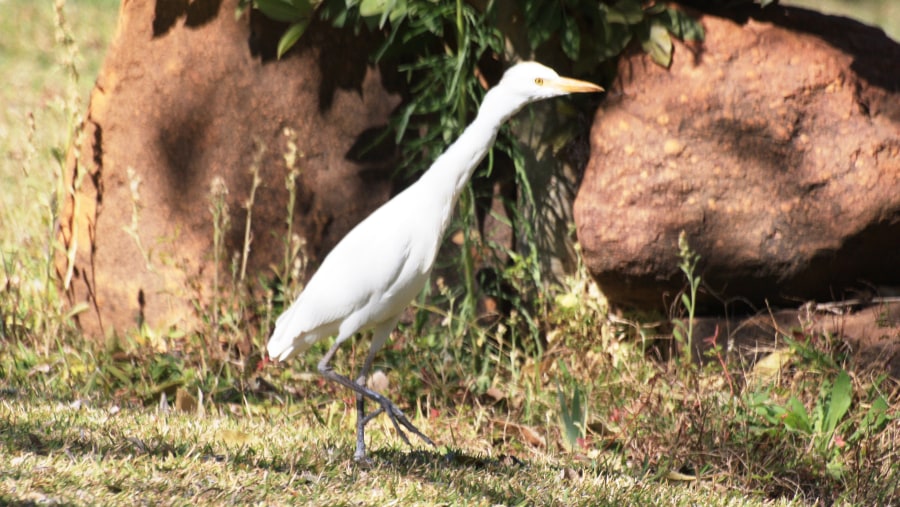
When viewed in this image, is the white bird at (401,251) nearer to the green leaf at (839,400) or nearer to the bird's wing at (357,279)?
the bird's wing at (357,279)

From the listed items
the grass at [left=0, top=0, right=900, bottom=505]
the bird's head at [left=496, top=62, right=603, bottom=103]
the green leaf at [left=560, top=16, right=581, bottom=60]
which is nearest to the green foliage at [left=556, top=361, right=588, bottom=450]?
the grass at [left=0, top=0, right=900, bottom=505]

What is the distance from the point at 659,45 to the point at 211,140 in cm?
215

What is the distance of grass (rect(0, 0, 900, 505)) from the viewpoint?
9.57 feet

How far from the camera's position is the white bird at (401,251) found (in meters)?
3.36

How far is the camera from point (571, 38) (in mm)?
4383

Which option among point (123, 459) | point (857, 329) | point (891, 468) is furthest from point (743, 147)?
point (123, 459)

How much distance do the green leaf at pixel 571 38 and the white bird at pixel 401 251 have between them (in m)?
0.99

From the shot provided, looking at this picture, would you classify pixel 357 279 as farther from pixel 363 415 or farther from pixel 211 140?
pixel 211 140

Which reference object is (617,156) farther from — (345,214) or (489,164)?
(345,214)

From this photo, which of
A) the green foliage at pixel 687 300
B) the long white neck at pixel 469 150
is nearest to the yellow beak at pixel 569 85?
the long white neck at pixel 469 150

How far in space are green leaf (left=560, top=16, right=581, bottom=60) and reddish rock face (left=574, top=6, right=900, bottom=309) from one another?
36cm

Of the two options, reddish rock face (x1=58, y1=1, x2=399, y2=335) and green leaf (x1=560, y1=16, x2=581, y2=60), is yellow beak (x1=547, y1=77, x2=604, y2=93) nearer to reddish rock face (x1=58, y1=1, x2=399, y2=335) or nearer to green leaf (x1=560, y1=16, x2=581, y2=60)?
green leaf (x1=560, y1=16, x2=581, y2=60)

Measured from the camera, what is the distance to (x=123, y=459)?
9.45 feet

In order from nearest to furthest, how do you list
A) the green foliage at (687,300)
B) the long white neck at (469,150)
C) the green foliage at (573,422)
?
1. the long white neck at (469,150)
2. the green foliage at (573,422)
3. the green foliage at (687,300)
